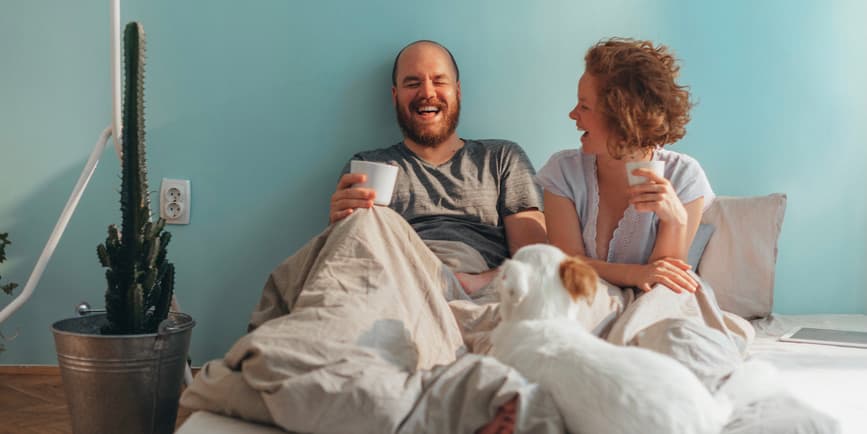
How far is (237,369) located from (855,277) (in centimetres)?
184

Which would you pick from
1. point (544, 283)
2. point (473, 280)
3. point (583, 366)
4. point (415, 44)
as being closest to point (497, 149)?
point (415, 44)

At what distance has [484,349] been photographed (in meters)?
1.41

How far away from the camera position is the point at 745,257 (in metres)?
1.93

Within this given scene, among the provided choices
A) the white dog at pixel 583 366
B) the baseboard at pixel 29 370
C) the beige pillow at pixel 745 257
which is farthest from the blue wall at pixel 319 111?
the white dog at pixel 583 366

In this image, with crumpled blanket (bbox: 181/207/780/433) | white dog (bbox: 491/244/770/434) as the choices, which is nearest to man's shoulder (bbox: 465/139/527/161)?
crumpled blanket (bbox: 181/207/780/433)

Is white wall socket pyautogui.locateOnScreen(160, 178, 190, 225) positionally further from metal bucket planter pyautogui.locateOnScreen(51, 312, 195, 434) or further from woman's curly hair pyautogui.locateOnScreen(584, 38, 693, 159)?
woman's curly hair pyautogui.locateOnScreen(584, 38, 693, 159)

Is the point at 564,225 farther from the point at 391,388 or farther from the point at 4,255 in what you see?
the point at 4,255

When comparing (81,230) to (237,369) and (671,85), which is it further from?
(671,85)

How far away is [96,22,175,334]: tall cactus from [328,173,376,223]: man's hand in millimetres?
414

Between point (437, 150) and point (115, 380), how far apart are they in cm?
99

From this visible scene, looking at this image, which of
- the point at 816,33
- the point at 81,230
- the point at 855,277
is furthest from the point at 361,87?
the point at 855,277

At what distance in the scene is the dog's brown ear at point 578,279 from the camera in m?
1.06

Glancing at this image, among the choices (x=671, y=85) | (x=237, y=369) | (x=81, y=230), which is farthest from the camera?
(x=81, y=230)

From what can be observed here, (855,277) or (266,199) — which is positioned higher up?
(266,199)
